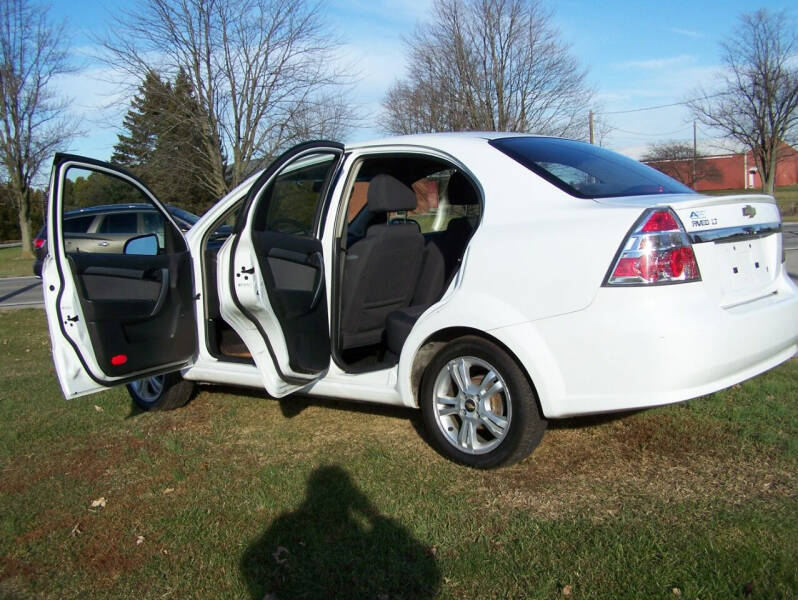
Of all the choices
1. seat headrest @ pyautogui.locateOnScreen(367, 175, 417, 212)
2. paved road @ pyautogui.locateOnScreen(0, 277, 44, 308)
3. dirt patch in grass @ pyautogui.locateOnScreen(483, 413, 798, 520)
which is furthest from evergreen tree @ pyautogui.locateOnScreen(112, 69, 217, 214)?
dirt patch in grass @ pyautogui.locateOnScreen(483, 413, 798, 520)

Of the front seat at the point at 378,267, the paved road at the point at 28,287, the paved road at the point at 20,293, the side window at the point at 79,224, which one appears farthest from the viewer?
the paved road at the point at 20,293

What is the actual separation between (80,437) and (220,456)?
116cm

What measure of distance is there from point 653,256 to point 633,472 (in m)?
1.17

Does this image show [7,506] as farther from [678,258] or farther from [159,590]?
[678,258]

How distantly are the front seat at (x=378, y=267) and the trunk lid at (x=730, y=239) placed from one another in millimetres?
1468

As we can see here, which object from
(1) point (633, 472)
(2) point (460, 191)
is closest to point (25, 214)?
(2) point (460, 191)

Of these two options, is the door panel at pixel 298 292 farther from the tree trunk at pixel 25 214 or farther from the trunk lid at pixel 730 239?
the tree trunk at pixel 25 214

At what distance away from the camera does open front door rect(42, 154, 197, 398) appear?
3877 millimetres

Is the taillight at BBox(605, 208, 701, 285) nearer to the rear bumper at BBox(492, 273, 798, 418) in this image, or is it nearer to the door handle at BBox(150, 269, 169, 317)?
the rear bumper at BBox(492, 273, 798, 418)

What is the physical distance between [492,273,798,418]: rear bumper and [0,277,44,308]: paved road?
11424 mm

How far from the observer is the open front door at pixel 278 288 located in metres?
3.99

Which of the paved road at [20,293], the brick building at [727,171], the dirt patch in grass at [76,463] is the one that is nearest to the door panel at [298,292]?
the dirt patch in grass at [76,463]

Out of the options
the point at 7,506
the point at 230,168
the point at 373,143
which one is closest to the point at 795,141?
the point at 230,168

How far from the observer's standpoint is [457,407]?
3.78 m
